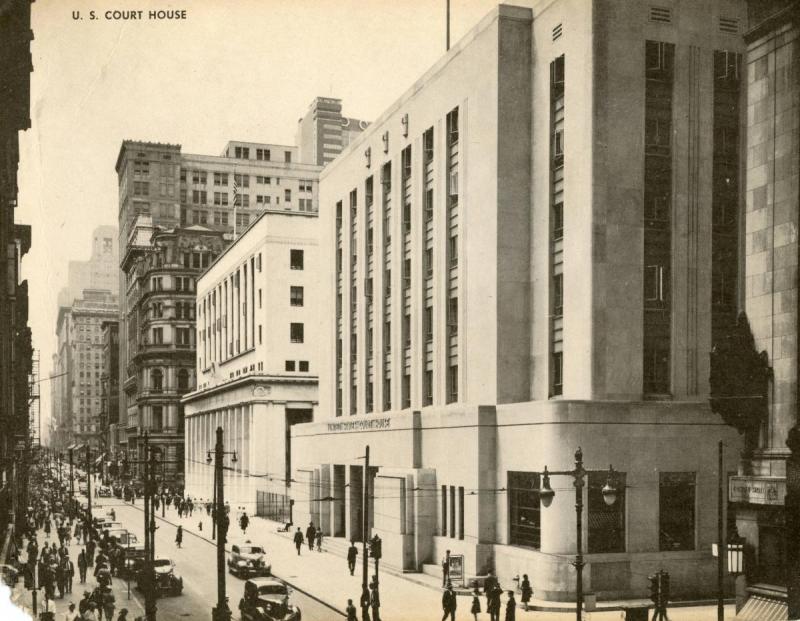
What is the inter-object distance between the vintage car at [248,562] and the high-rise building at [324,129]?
63.7 ft

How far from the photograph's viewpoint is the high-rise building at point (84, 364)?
17199 centimetres

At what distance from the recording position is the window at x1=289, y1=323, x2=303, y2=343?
258ft

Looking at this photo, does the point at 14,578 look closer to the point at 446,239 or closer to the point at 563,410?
the point at 563,410

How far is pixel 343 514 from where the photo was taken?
56719 millimetres

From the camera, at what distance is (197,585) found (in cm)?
4153

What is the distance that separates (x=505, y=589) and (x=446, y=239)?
16771 mm

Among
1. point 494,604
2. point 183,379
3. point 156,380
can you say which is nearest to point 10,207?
point 494,604

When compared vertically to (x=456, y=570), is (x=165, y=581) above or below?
below

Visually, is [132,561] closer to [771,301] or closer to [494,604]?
[494,604]

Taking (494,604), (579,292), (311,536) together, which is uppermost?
(579,292)

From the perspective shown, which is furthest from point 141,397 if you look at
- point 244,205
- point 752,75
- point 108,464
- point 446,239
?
point 752,75

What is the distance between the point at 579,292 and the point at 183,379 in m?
88.7

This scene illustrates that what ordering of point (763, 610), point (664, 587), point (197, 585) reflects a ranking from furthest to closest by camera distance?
point (197, 585), point (664, 587), point (763, 610)

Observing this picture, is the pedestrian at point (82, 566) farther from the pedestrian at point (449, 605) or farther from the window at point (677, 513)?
the window at point (677, 513)
